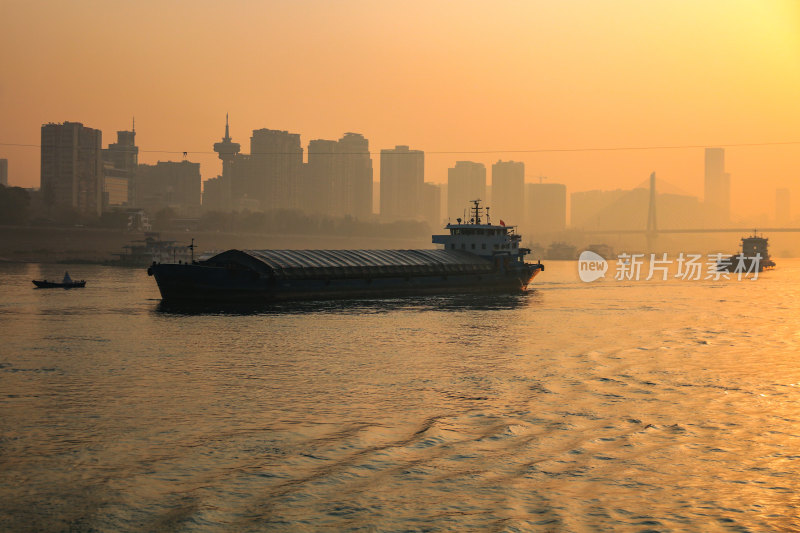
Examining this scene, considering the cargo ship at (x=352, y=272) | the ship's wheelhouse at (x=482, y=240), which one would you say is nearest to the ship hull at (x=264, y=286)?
the cargo ship at (x=352, y=272)

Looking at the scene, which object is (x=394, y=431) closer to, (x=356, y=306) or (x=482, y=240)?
(x=356, y=306)

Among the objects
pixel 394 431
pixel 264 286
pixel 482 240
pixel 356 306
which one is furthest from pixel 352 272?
pixel 394 431

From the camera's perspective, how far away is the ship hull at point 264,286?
224ft

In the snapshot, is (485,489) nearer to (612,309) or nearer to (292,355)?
(292,355)

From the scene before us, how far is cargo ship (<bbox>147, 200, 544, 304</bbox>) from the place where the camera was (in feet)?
225

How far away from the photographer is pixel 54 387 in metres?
29.7

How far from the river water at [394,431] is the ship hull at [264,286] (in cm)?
1928

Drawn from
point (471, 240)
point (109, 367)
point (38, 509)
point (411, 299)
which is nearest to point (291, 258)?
point (411, 299)

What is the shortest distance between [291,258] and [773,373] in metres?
52.2

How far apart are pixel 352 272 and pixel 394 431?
56448mm

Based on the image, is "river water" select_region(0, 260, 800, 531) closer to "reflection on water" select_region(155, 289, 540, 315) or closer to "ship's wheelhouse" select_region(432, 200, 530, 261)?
"reflection on water" select_region(155, 289, 540, 315)

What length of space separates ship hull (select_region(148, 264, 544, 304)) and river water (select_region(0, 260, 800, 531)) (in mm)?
19276

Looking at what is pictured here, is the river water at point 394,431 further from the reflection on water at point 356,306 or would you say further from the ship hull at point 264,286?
the ship hull at point 264,286

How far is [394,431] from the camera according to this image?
75.1ft
